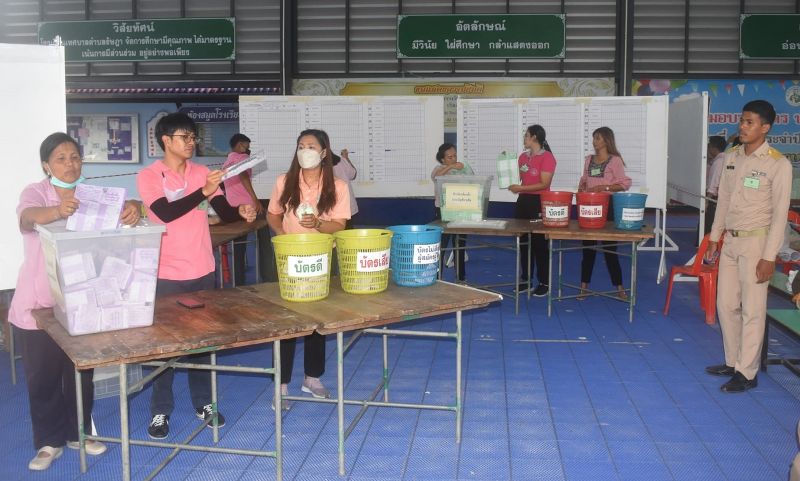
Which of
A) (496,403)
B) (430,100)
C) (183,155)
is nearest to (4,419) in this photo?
(183,155)

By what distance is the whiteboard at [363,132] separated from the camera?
27.8 ft

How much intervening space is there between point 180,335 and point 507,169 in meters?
4.78

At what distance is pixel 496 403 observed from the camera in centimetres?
420

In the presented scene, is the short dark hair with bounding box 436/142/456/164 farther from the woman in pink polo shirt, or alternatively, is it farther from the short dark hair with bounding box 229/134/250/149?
the woman in pink polo shirt

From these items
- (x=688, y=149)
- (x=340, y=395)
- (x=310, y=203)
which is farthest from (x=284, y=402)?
(x=688, y=149)

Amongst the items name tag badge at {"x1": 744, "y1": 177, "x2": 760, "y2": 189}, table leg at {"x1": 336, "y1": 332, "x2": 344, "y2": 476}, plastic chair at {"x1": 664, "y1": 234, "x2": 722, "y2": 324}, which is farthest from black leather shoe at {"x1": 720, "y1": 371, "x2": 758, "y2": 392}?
table leg at {"x1": 336, "y1": 332, "x2": 344, "y2": 476}

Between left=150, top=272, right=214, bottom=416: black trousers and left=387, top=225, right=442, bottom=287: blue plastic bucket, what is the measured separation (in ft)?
3.06

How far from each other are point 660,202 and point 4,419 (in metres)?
6.44

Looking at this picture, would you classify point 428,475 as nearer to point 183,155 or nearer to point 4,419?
point 183,155

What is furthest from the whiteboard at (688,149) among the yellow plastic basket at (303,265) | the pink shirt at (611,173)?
the yellow plastic basket at (303,265)

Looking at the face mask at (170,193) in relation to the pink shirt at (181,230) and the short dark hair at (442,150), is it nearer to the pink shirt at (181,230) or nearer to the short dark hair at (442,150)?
the pink shirt at (181,230)

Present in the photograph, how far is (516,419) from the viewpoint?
12.9ft

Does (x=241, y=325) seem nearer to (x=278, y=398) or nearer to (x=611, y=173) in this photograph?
(x=278, y=398)

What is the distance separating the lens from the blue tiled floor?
3.33 m
